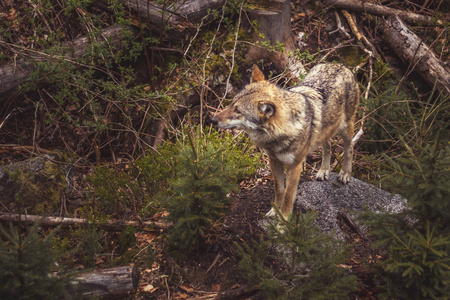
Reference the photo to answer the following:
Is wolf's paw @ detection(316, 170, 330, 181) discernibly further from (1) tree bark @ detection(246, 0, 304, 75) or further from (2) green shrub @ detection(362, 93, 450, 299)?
(1) tree bark @ detection(246, 0, 304, 75)

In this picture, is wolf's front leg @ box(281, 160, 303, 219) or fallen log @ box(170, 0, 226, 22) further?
fallen log @ box(170, 0, 226, 22)

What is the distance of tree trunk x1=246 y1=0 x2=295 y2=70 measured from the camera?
23.2 ft

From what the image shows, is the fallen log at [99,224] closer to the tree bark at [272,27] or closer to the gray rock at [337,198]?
the gray rock at [337,198]

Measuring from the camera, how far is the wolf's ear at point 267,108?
376cm

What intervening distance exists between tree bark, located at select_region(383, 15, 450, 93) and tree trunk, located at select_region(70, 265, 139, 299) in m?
6.59

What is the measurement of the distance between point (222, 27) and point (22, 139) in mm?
4405

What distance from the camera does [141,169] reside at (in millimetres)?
5789

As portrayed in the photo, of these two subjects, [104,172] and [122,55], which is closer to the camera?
[104,172]

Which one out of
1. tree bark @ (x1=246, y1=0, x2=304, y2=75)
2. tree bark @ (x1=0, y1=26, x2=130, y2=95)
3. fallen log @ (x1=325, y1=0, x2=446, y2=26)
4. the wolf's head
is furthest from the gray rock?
fallen log @ (x1=325, y1=0, x2=446, y2=26)

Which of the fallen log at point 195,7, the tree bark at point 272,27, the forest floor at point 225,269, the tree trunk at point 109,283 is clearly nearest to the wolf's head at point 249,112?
the forest floor at point 225,269

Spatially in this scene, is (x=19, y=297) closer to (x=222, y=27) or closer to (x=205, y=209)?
(x=205, y=209)

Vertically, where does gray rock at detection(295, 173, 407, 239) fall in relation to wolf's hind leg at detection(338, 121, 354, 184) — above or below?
below

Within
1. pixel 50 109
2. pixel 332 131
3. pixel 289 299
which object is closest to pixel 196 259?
pixel 289 299

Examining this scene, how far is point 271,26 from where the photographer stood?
718cm
